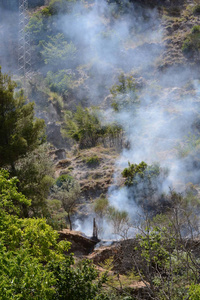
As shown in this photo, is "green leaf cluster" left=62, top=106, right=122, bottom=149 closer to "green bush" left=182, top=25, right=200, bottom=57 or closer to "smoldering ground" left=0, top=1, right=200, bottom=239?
"smoldering ground" left=0, top=1, right=200, bottom=239

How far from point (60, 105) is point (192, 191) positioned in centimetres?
2051

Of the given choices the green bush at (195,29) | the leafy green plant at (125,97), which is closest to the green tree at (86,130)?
the leafy green plant at (125,97)

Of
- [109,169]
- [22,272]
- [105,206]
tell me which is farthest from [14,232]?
[109,169]

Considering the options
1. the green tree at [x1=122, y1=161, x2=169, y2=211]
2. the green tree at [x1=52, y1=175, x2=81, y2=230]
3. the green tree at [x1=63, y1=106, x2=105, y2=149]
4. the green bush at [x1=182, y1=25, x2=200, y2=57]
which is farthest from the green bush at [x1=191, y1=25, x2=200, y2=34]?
the green tree at [x1=52, y1=175, x2=81, y2=230]

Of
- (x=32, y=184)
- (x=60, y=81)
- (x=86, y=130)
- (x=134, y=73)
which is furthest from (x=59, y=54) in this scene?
(x=32, y=184)

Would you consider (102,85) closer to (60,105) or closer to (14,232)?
(60,105)

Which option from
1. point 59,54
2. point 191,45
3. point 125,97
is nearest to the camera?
point 125,97

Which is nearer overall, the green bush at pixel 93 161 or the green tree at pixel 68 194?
the green tree at pixel 68 194

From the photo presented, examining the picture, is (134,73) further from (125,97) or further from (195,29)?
(195,29)

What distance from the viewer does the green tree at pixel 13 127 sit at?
1499 cm

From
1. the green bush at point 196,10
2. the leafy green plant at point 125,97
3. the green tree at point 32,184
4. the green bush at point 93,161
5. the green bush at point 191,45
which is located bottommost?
the green tree at point 32,184

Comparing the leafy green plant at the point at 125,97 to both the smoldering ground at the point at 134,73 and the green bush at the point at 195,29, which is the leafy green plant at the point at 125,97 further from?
the green bush at the point at 195,29

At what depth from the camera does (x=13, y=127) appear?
1535 cm

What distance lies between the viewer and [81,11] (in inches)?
1810
